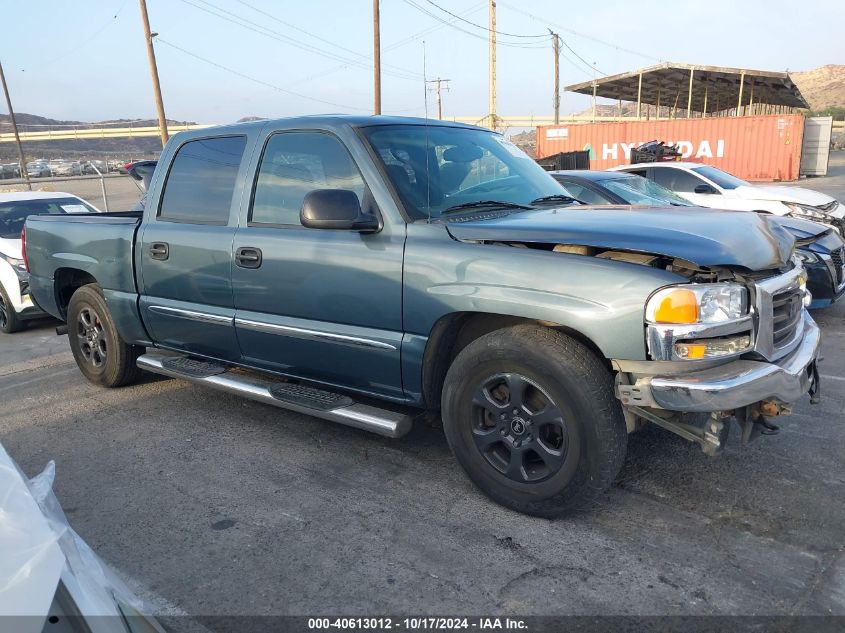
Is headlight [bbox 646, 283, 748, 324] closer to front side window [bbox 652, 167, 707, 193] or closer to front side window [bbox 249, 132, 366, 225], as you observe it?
front side window [bbox 249, 132, 366, 225]

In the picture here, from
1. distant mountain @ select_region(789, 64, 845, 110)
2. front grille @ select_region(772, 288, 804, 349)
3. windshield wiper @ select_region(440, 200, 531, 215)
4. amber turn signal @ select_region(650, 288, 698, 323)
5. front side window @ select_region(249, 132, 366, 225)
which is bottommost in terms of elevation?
front grille @ select_region(772, 288, 804, 349)

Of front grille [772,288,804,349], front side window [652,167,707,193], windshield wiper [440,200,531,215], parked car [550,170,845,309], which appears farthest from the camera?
front side window [652,167,707,193]

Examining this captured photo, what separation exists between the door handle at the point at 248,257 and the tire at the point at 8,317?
538cm

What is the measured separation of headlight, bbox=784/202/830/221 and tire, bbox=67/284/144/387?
26.9ft

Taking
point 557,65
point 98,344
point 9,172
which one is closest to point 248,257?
point 98,344

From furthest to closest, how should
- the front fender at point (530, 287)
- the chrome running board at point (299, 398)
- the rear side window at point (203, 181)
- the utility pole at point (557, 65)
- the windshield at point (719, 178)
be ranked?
1. the utility pole at point (557, 65)
2. the windshield at point (719, 178)
3. the rear side window at point (203, 181)
4. the chrome running board at point (299, 398)
5. the front fender at point (530, 287)

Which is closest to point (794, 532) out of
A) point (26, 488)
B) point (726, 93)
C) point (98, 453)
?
point (26, 488)

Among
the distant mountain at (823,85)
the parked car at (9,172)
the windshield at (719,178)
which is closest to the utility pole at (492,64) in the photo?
the windshield at (719,178)

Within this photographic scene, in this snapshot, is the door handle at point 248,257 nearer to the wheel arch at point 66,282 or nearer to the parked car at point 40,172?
the wheel arch at point 66,282

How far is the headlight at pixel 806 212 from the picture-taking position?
873 centimetres

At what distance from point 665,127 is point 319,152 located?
26.3m

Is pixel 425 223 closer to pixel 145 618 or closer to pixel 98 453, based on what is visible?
pixel 145 618

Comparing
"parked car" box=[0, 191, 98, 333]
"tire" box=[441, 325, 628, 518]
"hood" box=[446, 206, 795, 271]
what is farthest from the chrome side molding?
"parked car" box=[0, 191, 98, 333]

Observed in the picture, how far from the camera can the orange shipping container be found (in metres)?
25.3
